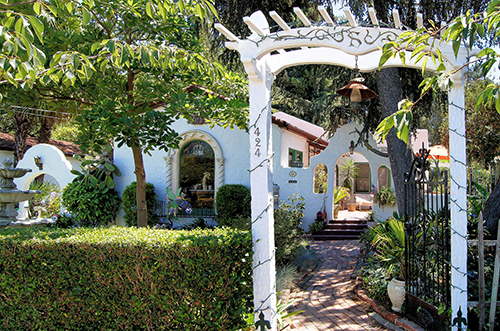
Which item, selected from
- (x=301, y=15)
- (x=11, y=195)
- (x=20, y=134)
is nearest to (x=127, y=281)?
(x=301, y=15)

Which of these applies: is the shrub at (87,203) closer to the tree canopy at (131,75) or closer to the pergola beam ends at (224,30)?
the tree canopy at (131,75)

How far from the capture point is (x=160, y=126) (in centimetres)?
621

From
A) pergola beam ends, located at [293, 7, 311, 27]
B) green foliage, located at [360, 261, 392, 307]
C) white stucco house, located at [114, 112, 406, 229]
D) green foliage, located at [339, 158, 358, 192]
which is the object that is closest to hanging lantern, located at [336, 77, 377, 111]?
pergola beam ends, located at [293, 7, 311, 27]

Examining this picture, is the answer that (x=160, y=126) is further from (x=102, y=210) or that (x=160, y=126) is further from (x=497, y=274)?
(x=102, y=210)

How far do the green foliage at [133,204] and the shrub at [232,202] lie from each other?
219 cm

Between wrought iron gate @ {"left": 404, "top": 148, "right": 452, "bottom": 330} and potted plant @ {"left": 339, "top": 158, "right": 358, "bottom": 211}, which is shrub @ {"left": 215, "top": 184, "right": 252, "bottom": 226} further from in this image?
potted plant @ {"left": 339, "top": 158, "right": 358, "bottom": 211}

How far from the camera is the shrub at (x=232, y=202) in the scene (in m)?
12.2

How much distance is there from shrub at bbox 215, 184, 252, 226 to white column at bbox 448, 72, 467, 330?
801 centimetres

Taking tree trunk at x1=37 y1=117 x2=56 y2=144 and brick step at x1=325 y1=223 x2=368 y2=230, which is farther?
tree trunk at x1=37 y1=117 x2=56 y2=144

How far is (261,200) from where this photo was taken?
14.6 feet

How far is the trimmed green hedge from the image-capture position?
446 cm

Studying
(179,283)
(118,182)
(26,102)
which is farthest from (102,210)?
(179,283)

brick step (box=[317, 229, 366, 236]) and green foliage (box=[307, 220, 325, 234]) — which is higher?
green foliage (box=[307, 220, 325, 234])

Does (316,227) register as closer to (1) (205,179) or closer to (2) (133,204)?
(1) (205,179)
